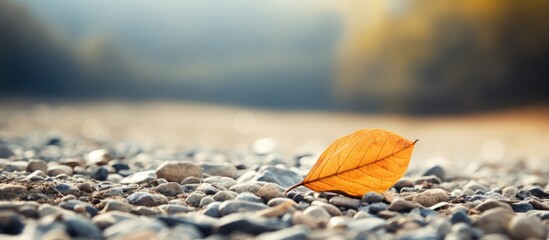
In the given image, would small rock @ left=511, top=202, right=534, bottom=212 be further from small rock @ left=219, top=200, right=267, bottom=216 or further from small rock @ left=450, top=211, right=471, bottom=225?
small rock @ left=219, top=200, right=267, bottom=216

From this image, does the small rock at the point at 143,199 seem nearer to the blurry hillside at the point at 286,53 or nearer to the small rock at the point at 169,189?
the small rock at the point at 169,189

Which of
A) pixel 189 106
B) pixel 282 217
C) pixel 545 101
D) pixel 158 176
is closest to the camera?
pixel 282 217

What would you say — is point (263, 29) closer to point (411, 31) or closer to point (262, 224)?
point (411, 31)

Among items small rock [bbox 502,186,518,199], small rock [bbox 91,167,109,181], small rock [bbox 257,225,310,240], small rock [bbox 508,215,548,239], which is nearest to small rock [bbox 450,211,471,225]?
small rock [bbox 508,215,548,239]

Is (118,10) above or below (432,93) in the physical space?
above

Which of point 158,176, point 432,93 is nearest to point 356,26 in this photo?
point 432,93

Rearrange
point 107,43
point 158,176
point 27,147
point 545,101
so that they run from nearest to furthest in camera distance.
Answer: point 158,176
point 27,147
point 545,101
point 107,43

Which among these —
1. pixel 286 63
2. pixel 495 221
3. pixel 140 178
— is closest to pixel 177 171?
pixel 140 178
